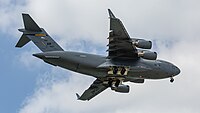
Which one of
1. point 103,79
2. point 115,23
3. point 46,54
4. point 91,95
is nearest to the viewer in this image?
point 115,23

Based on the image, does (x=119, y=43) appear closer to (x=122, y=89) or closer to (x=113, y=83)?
(x=113, y=83)

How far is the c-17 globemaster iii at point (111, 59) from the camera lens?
41.2 m

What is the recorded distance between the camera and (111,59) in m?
42.6

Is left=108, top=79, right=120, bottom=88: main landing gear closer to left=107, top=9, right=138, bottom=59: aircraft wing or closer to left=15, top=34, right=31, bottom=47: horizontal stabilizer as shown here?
left=107, top=9, right=138, bottom=59: aircraft wing

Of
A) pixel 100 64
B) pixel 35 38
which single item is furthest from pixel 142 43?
pixel 35 38

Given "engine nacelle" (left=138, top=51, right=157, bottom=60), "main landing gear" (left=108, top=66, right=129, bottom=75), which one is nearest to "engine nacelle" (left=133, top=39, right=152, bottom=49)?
"engine nacelle" (left=138, top=51, right=157, bottom=60)

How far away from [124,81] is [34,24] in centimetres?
848

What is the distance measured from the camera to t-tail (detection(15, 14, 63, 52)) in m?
42.5

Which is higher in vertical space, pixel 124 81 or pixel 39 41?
pixel 39 41

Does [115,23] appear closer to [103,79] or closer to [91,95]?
[103,79]

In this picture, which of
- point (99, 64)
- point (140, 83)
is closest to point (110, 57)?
point (99, 64)

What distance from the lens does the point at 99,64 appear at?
4225 cm

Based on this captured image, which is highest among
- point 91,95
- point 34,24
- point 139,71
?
point 34,24

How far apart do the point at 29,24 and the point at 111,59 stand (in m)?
6.54
